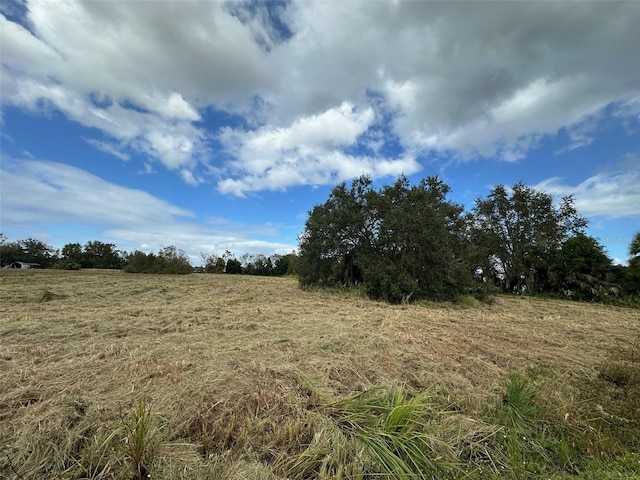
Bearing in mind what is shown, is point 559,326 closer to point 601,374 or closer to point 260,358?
point 601,374

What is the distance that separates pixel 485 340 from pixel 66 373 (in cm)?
560

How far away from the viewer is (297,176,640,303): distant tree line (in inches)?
416

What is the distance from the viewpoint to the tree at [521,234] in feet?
54.6

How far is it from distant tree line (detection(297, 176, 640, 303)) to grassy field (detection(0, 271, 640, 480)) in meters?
5.74

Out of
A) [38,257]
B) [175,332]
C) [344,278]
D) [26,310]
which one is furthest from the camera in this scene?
[38,257]

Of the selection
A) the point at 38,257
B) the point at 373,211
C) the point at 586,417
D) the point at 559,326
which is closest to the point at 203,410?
the point at 586,417

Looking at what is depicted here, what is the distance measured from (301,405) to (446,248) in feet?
31.0

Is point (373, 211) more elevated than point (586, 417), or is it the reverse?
point (373, 211)

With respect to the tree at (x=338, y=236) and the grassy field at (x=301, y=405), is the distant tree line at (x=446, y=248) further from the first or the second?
the grassy field at (x=301, y=405)

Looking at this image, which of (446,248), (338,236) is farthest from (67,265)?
(446,248)

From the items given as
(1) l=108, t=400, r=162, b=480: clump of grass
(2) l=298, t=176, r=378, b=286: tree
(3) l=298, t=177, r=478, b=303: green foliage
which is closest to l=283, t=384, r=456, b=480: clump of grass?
(1) l=108, t=400, r=162, b=480: clump of grass

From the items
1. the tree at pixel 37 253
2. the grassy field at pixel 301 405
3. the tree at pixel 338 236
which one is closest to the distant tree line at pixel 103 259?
the tree at pixel 37 253

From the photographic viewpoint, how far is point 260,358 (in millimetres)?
3492

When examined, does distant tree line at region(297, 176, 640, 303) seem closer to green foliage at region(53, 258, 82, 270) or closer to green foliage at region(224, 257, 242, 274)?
green foliage at region(224, 257, 242, 274)
